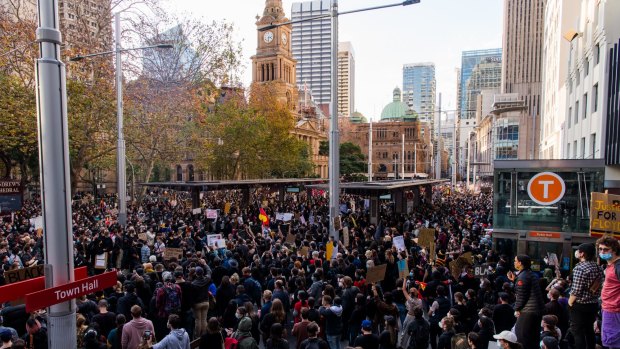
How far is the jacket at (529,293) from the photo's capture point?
6.01m

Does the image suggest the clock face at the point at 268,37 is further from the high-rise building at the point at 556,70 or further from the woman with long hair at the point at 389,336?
the woman with long hair at the point at 389,336

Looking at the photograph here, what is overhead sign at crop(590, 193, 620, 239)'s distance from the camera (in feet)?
33.0

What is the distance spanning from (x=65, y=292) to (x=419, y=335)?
4.80 metres

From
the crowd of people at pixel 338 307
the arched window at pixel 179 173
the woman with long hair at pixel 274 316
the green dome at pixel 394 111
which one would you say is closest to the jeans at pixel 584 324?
the crowd of people at pixel 338 307

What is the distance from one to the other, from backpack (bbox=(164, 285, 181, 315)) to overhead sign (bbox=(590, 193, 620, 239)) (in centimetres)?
961

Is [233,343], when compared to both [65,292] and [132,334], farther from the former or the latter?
[65,292]

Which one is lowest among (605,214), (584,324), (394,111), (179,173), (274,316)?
(179,173)

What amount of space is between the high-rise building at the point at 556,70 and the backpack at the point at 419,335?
118 feet

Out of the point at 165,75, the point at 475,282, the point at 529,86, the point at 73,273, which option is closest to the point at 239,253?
the point at 475,282

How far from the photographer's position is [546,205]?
15.2m

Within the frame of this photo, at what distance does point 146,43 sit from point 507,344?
82.8 feet

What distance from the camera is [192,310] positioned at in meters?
8.16

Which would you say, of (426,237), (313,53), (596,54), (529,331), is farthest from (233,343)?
(313,53)

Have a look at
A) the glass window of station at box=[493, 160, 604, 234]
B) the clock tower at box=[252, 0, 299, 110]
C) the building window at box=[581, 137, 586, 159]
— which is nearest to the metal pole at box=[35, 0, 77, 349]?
the glass window of station at box=[493, 160, 604, 234]
